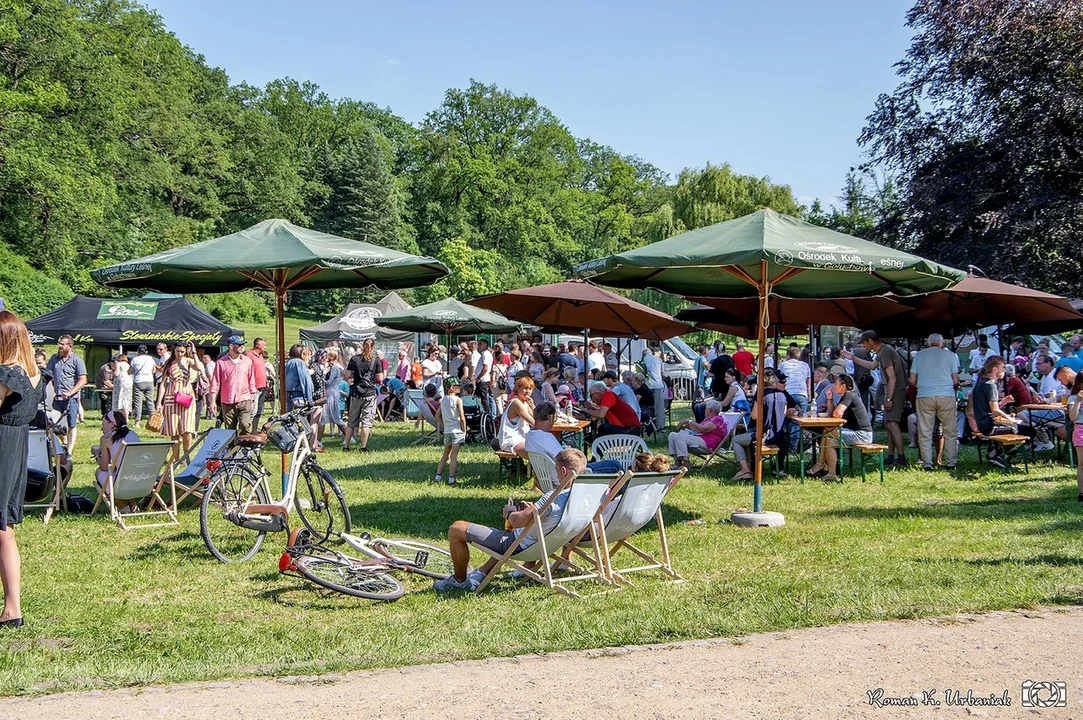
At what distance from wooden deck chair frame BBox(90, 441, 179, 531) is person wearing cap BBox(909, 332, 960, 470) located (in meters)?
8.70

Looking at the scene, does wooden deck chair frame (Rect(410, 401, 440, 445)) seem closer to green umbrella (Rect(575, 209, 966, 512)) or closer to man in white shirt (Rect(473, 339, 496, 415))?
man in white shirt (Rect(473, 339, 496, 415))

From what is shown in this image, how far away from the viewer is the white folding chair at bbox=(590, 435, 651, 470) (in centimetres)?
998

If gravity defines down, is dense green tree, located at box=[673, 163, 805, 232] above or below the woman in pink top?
above

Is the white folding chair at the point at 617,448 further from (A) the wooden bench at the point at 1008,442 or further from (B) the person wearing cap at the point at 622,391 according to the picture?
(A) the wooden bench at the point at 1008,442

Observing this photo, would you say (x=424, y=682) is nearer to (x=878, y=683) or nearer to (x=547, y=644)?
(x=547, y=644)

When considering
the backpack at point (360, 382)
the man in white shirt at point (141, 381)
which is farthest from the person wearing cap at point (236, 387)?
the man in white shirt at point (141, 381)

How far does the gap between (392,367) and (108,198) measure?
772 inches

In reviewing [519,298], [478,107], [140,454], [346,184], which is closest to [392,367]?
[519,298]

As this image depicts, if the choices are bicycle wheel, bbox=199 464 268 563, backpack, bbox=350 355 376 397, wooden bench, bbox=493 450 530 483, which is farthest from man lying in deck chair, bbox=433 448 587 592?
backpack, bbox=350 355 376 397

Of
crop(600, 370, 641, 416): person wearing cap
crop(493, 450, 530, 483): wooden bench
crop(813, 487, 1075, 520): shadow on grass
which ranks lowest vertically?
crop(813, 487, 1075, 520): shadow on grass

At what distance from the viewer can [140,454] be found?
901 cm

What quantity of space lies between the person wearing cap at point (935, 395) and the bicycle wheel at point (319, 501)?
7.47 meters

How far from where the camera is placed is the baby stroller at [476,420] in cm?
1592

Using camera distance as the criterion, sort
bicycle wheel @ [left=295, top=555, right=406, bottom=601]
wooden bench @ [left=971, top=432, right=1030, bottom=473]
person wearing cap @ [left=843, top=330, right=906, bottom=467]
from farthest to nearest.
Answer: person wearing cap @ [left=843, top=330, right=906, bottom=467] → wooden bench @ [left=971, top=432, right=1030, bottom=473] → bicycle wheel @ [left=295, top=555, right=406, bottom=601]
